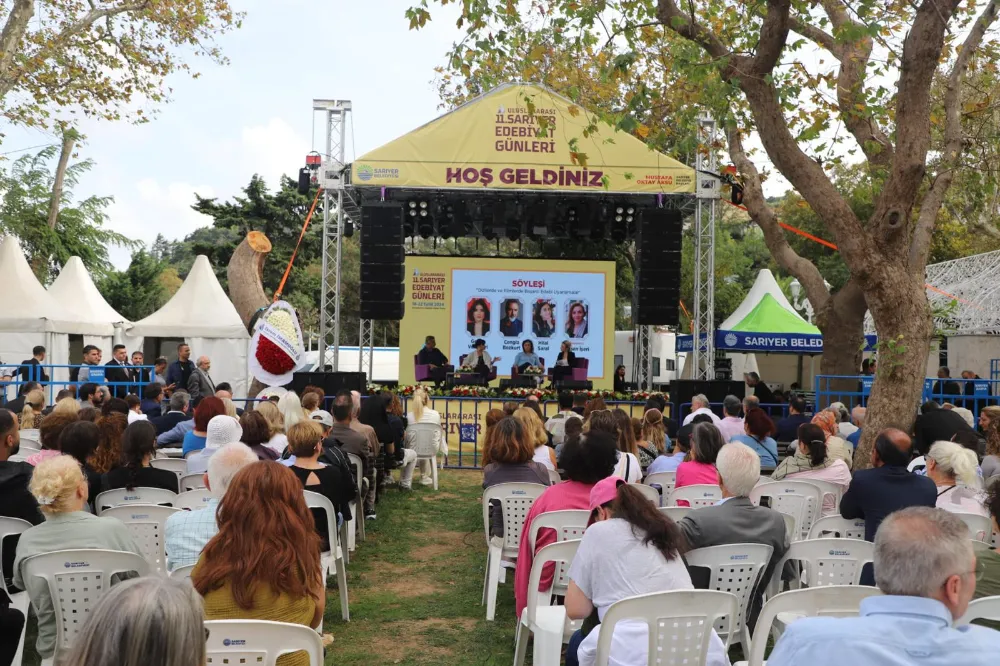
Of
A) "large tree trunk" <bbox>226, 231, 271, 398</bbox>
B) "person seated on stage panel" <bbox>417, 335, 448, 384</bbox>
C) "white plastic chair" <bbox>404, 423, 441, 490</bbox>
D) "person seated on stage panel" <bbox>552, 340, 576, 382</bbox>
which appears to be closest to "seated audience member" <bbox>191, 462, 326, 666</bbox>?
"white plastic chair" <bbox>404, 423, 441, 490</bbox>

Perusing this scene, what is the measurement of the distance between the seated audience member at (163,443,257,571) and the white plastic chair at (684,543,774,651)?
6.37 feet

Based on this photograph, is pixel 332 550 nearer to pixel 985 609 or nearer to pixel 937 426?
pixel 985 609

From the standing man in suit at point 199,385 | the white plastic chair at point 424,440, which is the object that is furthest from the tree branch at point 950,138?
the standing man in suit at point 199,385

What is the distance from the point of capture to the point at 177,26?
619 inches

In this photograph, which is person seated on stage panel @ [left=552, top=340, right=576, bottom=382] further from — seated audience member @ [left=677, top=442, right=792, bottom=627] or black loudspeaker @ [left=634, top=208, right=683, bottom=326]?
seated audience member @ [left=677, top=442, right=792, bottom=627]

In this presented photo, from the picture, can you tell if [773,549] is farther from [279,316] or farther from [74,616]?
[279,316]

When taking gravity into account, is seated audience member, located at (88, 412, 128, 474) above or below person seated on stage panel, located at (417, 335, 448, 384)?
below

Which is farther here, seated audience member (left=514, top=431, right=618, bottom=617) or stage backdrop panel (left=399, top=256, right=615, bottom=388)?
stage backdrop panel (left=399, top=256, right=615, bottom=388)

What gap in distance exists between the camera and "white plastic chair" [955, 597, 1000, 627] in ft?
9.73

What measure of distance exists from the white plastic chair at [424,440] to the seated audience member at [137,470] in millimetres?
5273

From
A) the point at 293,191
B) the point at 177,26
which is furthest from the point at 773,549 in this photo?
the point at 293,191

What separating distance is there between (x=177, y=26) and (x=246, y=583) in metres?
15.1

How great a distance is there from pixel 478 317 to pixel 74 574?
532 inches

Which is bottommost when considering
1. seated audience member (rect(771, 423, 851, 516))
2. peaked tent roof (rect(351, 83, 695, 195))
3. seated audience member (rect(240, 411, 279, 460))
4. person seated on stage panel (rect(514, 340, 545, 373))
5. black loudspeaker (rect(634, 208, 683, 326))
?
seated audience member (rect(771, 423, 851, 516))
